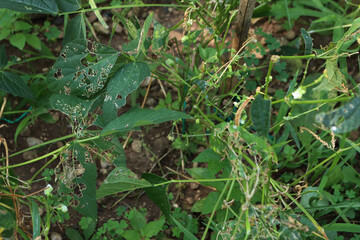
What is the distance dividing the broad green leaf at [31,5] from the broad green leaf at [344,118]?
118 centimetres

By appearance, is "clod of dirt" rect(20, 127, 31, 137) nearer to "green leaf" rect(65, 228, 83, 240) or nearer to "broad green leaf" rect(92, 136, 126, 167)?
"green leaf" rect(65, 228, 83, 240)

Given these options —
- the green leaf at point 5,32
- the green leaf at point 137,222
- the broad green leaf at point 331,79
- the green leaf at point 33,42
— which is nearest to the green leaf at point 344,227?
the broad green leaf at point 331,79

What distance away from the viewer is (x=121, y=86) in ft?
4.78

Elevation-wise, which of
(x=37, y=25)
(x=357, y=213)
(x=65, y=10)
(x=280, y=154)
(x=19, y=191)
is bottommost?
(x=357, y=213)

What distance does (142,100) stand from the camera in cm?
228

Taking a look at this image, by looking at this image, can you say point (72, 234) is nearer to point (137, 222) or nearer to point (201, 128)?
point (137, 222)

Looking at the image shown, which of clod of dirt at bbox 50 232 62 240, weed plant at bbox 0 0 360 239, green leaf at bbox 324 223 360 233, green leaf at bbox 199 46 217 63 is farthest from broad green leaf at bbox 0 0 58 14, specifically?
green leaf at bbox 324 223 360 233

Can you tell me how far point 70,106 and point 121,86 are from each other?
227 millimetres

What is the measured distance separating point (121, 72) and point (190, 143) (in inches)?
28.8

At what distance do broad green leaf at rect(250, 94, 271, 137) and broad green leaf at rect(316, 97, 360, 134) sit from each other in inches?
8.5

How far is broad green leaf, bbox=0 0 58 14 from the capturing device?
4.84 ft

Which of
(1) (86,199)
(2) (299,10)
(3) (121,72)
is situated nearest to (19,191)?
(1) (86,199)

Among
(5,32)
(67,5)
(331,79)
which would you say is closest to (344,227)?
(331,79)

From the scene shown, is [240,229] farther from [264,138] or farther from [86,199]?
[86,199]
